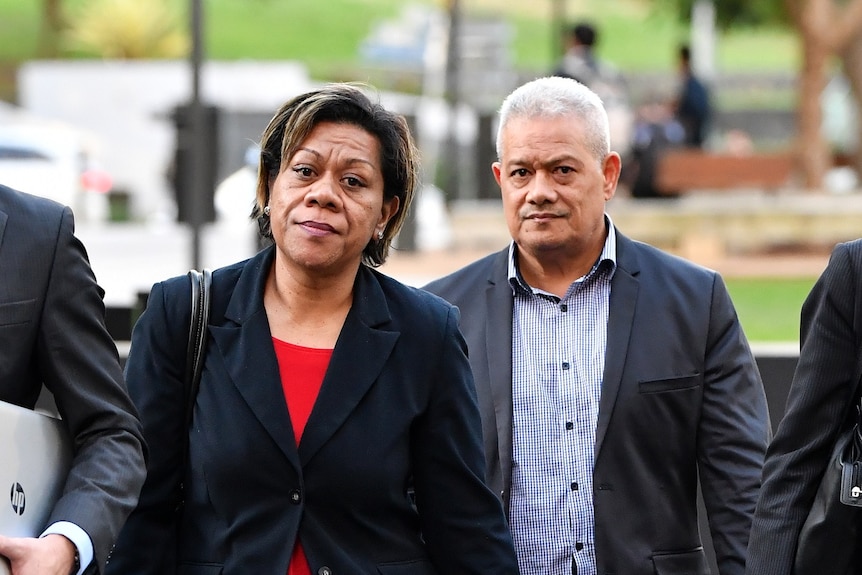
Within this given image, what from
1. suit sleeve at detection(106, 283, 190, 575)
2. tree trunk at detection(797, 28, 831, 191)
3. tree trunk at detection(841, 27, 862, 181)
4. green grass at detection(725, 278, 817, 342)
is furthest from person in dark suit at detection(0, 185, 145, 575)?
tree trunk at detection(841, 27, 862, 181)

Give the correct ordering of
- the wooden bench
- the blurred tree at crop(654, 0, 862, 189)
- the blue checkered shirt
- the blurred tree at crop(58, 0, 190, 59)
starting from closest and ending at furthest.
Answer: the blue checkered shirt
the wooden bench
the blurred tree at crop(654, 0, 862, 189)
the blurred tree at crop(58, 0, 190, 59)

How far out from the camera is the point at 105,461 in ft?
10.7

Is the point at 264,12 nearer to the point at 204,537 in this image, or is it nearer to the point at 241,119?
the point at 241,119

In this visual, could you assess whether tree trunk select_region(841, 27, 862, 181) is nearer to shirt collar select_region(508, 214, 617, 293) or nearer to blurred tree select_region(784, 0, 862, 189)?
blurred tree select_region(784, 0, 862, 189)

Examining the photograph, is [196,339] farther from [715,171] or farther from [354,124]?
[715,171]

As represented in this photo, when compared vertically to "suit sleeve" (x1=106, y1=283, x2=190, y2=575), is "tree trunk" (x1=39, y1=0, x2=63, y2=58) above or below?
below

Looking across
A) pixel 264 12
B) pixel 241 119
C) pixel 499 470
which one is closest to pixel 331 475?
pixel 499 470

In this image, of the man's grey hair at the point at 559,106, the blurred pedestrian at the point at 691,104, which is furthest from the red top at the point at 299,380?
the blurred pedestrian at the point at 691,104

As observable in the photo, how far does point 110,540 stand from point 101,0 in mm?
59254

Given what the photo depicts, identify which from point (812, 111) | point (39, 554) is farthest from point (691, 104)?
point (39, 554)

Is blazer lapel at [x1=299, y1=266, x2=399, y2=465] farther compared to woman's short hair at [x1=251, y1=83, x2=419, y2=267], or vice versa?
woman's short hair at [x1=251, y1=83, x2=419, y2=267]

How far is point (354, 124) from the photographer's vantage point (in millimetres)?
3775

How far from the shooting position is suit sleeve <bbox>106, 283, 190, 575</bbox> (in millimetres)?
3557

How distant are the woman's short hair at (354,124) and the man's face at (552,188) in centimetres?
72
